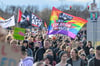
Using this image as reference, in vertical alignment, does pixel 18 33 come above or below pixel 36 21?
below

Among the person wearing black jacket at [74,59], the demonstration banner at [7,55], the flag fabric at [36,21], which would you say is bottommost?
the person wearing black jacket at [74,59]

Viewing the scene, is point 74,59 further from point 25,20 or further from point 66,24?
point 25,20

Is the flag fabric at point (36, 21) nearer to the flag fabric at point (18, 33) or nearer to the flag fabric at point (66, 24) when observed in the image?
the flag fabric at point (66, 24)

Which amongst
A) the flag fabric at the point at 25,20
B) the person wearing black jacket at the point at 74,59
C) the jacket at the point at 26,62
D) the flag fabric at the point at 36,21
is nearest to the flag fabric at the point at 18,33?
the person wearing black jacket at the point at 74,59

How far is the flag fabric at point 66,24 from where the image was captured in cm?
1233

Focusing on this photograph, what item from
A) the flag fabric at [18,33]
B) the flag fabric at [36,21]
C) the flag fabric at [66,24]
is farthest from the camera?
the flag fabric at [36,21]

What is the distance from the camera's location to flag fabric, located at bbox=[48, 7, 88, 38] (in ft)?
40.4

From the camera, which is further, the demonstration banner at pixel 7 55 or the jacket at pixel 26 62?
the jacket at pixel 26 62

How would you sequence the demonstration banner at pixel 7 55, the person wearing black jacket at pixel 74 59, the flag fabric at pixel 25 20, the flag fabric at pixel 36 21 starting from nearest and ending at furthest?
the demonstration banner at pixel 7 55
the person wearing black jacket at pixel 74 59
the flag fabric at pixel 36 21
the flag fabric at pixel 25 20

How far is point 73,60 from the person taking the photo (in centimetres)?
606

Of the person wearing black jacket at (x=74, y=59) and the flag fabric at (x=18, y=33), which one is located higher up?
the flag fabric at (x=18, y=33)

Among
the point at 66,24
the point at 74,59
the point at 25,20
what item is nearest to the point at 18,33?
the point at 74,59

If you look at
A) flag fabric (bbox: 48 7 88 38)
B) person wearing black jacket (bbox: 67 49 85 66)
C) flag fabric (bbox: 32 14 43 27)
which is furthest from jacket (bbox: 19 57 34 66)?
flag fabric (bbox: 32 14 43 27)

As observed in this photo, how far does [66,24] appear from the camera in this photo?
41.2 feet
